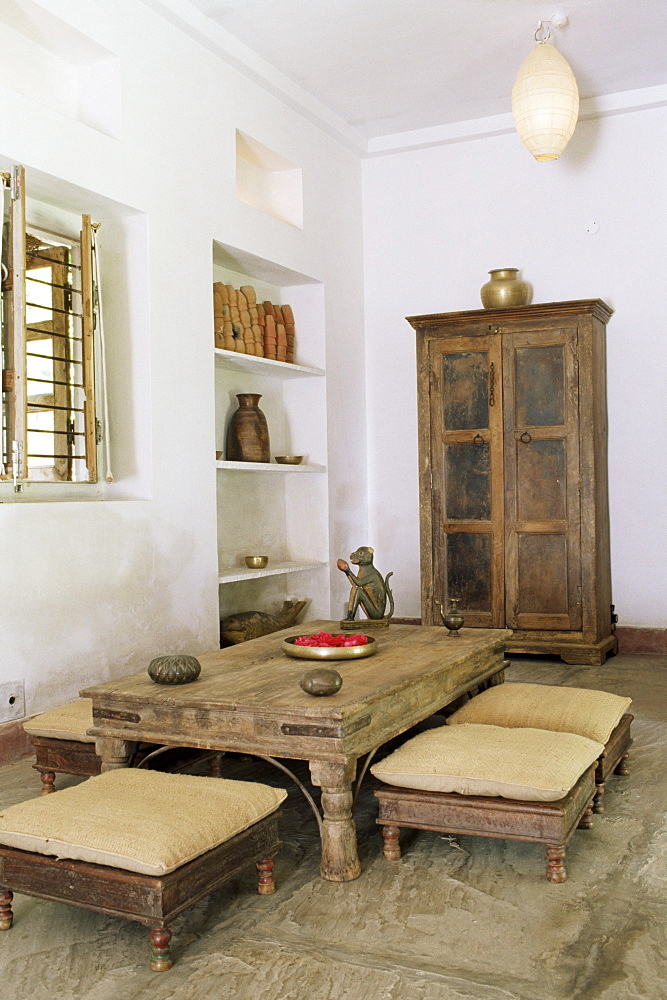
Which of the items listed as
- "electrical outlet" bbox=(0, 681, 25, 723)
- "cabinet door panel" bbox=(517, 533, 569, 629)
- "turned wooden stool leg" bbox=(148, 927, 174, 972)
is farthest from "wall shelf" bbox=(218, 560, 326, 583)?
"turned wooden stool leg" bbox=(148, 927, 174, 972)

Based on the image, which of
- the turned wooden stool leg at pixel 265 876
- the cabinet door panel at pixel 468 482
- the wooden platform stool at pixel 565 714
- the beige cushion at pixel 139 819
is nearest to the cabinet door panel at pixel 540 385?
the cabinet door panel at pixel 468 482

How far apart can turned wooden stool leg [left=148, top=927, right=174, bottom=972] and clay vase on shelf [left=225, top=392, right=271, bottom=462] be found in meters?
3.74

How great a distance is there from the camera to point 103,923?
2273mm

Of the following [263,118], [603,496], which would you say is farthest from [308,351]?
[603,496]

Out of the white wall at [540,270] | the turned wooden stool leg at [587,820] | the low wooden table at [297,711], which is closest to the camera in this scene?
the low wooden table at [297,711]

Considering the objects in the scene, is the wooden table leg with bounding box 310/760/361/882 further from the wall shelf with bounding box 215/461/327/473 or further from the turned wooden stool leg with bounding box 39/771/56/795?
the wall shelf with bounding box 215/461/327/473

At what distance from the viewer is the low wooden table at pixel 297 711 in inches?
99.0

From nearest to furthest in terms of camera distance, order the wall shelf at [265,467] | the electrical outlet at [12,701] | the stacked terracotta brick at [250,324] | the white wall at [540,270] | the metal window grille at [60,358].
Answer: the electrical outlet at [12,701]
the metal window grille at [60,358]
the wall shelf at [265,467]
the stacked terracotta brick at [250,324]
the white wall at [540,270]

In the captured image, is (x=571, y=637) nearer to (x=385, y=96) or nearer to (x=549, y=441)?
(x=549, y=441)

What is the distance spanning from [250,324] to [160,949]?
4.11m

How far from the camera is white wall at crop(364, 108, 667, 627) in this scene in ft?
19.7

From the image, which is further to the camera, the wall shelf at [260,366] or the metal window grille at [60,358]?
the wall shelf at [260,366]

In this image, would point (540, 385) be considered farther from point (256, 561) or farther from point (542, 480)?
point (256, 561)

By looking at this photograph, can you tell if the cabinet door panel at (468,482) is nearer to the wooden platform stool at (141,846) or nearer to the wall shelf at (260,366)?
the wall shelf at (260,366)
